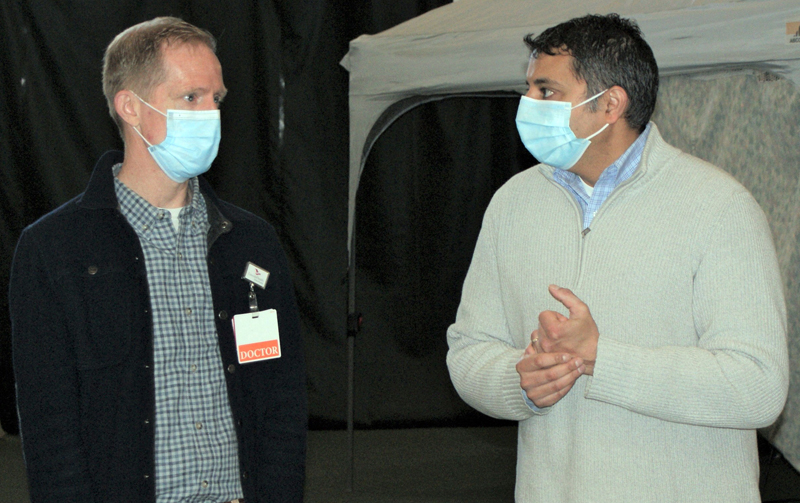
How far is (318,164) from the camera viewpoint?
4766mm

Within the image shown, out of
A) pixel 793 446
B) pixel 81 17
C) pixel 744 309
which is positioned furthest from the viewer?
pixel 81 17

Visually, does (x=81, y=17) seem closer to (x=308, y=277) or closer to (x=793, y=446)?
(x=308, y=277)

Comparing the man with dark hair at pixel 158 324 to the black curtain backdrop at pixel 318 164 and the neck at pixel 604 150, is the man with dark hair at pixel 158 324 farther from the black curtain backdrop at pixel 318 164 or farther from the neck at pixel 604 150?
the black curtain backdrop at pixel 318 164

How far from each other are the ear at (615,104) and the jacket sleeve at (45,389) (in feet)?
3.89

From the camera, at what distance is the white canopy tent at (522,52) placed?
242 cm

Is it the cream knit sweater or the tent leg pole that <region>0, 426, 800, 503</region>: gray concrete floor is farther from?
the cream knit sweater

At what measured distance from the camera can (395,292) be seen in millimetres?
4879

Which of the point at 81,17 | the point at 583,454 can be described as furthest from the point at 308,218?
the point at 583,454

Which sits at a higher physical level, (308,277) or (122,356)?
(122,356)

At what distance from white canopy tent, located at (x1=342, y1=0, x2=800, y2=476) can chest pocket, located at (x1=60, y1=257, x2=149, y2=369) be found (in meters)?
1.87

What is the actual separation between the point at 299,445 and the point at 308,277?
3107 mm

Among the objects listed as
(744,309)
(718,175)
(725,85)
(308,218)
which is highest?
(725,85)

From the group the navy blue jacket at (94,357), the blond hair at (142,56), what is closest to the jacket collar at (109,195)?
the navy blue jacket at (94,357)

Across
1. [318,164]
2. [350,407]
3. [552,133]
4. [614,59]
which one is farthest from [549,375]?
[318,164]
